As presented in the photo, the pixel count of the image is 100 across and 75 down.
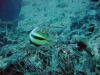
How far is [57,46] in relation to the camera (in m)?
2.65

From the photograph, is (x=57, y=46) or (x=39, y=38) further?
(x=57, y=46)

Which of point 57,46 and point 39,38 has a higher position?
point 39,38

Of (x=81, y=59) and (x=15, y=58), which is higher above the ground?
(x=81, y=59)

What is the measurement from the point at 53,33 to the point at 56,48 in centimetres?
127

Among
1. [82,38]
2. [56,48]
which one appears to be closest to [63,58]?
[56,48]

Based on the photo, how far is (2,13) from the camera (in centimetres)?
540

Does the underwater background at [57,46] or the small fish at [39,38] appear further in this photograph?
the small fish at [39,38]

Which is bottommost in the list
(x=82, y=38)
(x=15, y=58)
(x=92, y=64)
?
(x=15, y=58)

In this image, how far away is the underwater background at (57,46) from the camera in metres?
2.33

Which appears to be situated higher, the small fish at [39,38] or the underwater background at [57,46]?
the small fish at [39,38]

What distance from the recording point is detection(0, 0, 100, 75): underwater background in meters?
2.33

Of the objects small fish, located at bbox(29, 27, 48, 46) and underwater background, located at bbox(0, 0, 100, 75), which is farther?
small fish, located at bbox(29, 27, 48, 46)

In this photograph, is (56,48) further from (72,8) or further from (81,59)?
(72,8)

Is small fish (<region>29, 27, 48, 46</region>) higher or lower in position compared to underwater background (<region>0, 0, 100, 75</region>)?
higher
